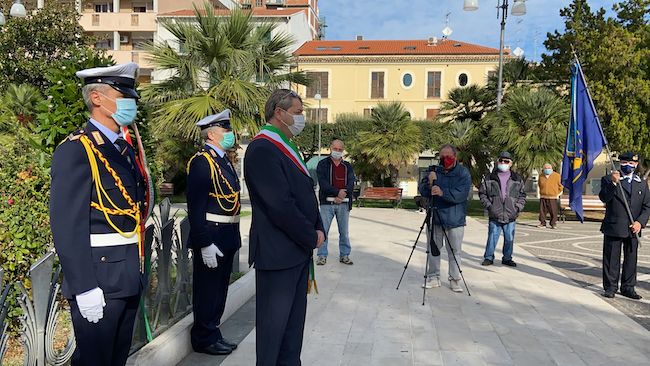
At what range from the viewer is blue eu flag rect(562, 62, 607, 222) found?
6.51 meters

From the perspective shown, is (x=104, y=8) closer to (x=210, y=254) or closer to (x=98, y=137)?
(x=210, y=254)

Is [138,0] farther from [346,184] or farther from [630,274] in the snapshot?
[630,274]

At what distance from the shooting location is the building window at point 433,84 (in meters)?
42.4

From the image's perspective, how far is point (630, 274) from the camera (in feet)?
20.1

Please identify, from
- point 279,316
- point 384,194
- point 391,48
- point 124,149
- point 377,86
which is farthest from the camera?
point 391,48

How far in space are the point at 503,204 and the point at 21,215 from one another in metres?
6.99

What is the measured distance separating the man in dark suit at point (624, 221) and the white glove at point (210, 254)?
16.4ft

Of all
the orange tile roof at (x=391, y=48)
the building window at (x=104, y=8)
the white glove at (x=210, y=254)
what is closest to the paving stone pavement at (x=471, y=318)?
the white glove at (x=210, y=254)

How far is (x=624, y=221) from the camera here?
19.8ft

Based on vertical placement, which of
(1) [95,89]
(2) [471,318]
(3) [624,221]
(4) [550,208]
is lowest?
(2) [471,318]

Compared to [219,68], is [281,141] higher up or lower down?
lower down


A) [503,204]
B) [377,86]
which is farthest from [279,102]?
[377,86]

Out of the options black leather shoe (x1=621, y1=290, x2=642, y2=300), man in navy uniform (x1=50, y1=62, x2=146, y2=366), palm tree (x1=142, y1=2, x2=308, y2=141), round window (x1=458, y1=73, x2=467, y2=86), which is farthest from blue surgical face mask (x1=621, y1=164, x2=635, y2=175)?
round window (x1=458, y1=73, x2=467, y2=86)

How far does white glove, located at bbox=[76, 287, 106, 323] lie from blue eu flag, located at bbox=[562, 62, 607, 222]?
619cm
